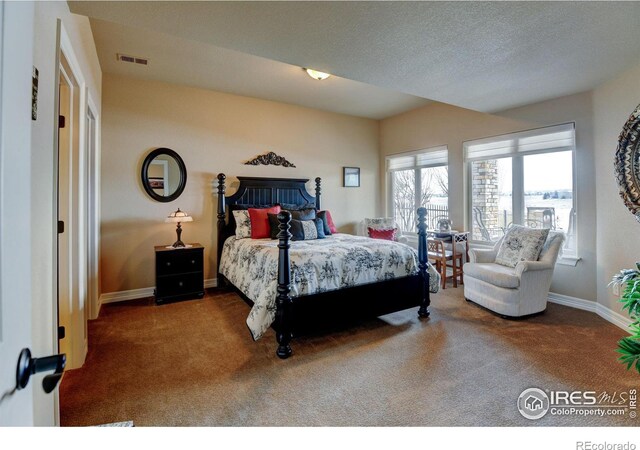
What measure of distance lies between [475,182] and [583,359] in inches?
110

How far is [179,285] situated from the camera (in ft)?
12.6

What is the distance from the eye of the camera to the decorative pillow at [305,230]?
395 centimetres

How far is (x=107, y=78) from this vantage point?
3.77 meters

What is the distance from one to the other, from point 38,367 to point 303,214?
384 centimetres

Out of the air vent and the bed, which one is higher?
the air vent

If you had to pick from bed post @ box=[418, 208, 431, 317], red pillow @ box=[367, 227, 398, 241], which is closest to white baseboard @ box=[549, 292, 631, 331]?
bed post @ box=[418, 208, 431, 317]

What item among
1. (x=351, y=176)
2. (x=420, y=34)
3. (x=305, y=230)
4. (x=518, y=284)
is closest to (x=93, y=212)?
(x=305, y=230)

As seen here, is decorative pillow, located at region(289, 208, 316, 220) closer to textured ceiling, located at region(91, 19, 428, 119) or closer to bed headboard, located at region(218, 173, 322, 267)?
bed headboard, located at region(218, 173, 322, 267)

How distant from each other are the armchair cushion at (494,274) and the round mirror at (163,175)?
392 centimetres

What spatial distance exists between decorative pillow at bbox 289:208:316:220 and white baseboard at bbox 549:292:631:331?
3.23m

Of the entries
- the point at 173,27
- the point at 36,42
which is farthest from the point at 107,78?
the point at 36,42

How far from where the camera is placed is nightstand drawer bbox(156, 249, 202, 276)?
370cm

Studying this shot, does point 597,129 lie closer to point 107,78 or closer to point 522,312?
point 522,312

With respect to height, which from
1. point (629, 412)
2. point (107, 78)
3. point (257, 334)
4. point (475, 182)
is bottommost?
point (629, 412)
